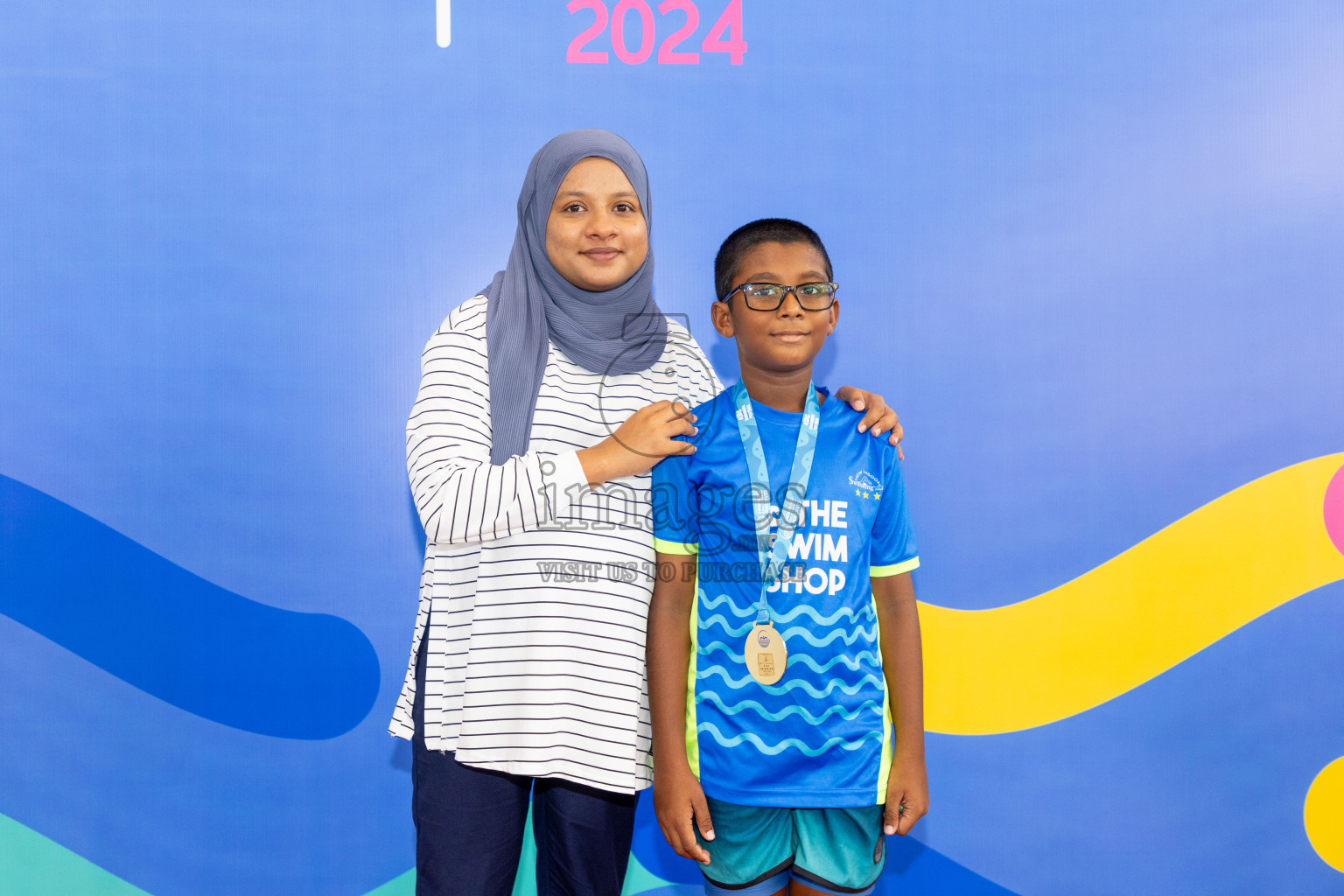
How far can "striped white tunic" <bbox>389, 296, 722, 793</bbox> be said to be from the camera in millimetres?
1253

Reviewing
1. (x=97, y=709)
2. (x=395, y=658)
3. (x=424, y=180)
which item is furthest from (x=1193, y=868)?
(x=97, y=709)

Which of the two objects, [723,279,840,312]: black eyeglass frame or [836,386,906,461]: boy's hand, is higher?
[723,279,840,312]: black eyeglass frame

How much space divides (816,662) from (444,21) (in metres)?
1.62

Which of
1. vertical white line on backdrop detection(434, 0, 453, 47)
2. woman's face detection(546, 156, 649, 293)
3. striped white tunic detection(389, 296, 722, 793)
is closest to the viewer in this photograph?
striped white tunic detection(389, 296, 722, 793)

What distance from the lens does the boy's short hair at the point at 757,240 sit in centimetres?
138

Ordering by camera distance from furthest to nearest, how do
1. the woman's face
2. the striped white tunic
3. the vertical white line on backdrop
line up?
the vertical white line on backdrop
the woman's face
the striped white tunic

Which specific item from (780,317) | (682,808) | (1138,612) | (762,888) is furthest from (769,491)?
(1138,612)

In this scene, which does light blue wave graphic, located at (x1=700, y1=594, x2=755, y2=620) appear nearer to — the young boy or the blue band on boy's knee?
the young boy

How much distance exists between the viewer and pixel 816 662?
127cm

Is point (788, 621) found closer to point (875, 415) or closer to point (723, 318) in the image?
point (875, 415)

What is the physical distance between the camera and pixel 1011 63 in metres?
2.00

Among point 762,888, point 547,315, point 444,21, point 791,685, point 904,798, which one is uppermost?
point 444,21

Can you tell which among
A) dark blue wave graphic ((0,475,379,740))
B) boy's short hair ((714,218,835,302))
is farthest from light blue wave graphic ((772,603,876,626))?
dark blue wave graphic ((0,475,379,740))

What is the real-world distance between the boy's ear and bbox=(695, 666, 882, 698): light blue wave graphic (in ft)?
1.76
